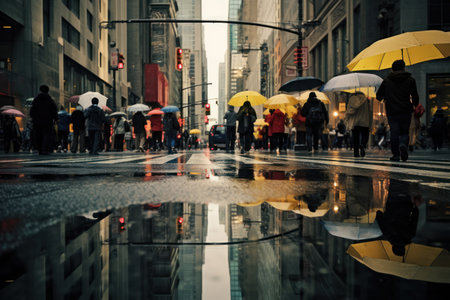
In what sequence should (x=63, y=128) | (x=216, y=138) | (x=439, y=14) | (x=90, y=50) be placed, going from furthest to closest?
(x=216, y=138)
(x=90, y=50)
(x=439, y=14)
(x=63, y=128)

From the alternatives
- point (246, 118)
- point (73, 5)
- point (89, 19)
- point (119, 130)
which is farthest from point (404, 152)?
point (89, 19)

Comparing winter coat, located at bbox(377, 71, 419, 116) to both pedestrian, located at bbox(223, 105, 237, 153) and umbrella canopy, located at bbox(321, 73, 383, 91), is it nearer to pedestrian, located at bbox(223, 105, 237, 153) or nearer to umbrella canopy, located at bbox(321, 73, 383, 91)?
umbrella canopy, located at bbox(321, 73, 383, 91)

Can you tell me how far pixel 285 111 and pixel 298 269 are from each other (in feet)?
62.0

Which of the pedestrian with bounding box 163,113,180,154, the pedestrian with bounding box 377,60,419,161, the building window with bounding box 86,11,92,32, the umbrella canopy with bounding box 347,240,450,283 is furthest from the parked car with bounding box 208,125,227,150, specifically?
the umbrella canopy with bounding box 347,240,450,283

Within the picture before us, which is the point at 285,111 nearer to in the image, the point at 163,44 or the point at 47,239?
the point at 47,239

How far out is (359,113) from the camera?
1102 cm

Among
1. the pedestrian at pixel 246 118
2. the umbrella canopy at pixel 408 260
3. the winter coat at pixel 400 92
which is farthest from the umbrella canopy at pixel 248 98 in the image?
the umbrella canopy at pixel 408 260

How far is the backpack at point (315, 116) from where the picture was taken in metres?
15.4

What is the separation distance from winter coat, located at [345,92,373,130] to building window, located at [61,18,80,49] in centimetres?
2388

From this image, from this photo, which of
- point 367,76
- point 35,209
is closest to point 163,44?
point 367,76

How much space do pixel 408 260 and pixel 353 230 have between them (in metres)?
0.51

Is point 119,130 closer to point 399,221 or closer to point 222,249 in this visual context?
point 399,221

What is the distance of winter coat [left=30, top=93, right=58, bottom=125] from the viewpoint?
12.9 m

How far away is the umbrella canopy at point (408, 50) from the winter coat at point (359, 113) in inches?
35.0
